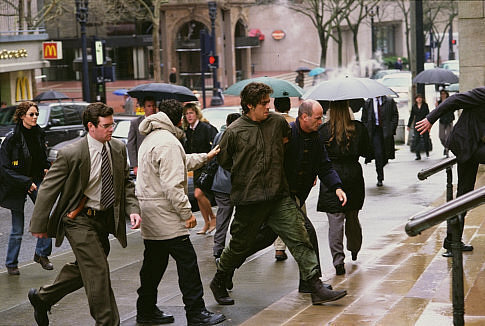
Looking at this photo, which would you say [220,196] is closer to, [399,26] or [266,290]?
[266,290]

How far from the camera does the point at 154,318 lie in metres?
7.13

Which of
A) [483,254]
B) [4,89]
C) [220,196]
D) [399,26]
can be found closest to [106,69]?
[4,89]

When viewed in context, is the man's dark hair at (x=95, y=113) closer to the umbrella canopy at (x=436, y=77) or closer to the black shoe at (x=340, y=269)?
the black shoe at (x=340, y=269)

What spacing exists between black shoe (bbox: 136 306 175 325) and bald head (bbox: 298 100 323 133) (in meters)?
1.98

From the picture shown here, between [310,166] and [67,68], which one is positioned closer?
[310,166]

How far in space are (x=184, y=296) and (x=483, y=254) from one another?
3.15 m

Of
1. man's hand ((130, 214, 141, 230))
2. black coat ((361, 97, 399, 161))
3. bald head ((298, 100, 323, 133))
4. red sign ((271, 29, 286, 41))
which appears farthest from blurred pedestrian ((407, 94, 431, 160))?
red sign ((271, 29, 286, 41))

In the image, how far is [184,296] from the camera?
273 inches

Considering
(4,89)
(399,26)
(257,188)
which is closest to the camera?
(257,188)

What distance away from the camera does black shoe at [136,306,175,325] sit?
7.13 metres

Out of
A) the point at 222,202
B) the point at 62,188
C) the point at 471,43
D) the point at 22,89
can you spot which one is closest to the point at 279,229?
the point at 62,188

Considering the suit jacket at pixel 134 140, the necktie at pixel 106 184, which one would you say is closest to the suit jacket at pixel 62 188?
the necktie at pixel 106 184

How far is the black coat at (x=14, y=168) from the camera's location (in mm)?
9453

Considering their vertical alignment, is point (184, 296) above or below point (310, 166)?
below
